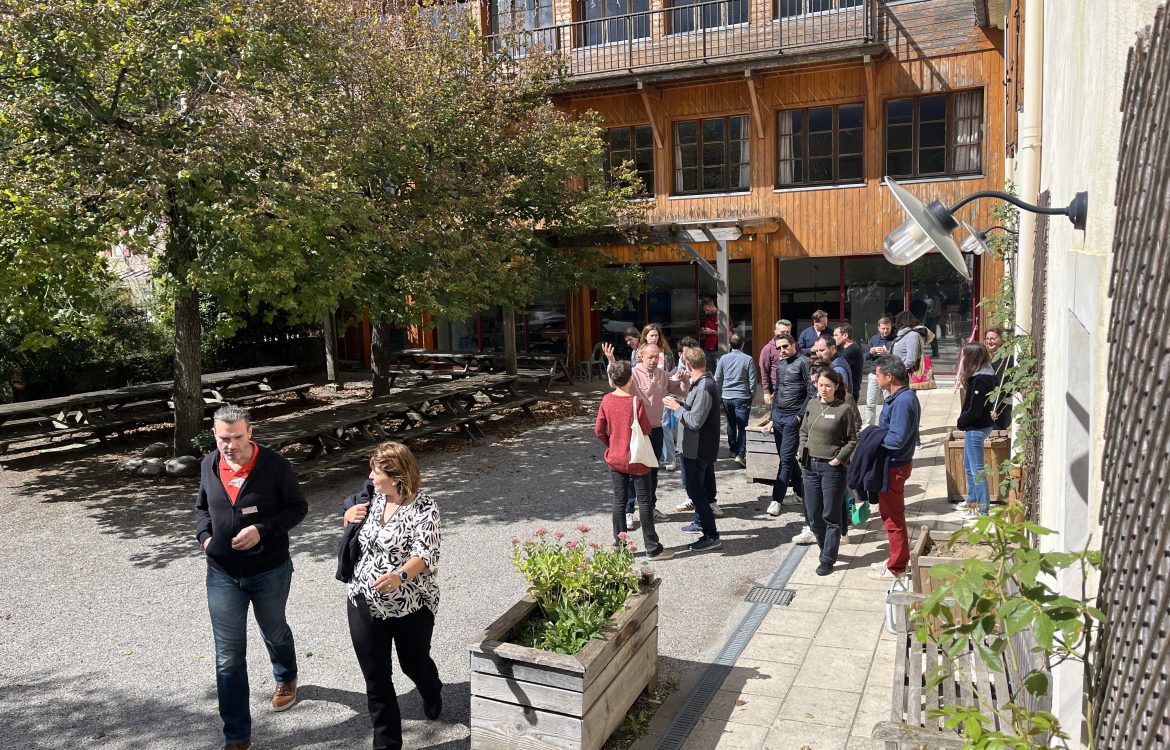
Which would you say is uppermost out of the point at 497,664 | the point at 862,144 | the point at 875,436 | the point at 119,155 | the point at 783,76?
the point at 783,76

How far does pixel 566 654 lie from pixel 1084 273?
9.56 ft

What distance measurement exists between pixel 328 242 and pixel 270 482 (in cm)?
753

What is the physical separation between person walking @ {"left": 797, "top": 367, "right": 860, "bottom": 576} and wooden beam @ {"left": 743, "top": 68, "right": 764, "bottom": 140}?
12953mm

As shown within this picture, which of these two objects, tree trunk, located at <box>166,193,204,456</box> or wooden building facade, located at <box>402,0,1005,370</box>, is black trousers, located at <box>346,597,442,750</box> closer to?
tree trunk, located at <box>166,193,204,456</box>

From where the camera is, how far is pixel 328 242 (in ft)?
40.1

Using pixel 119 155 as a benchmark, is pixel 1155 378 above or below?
below

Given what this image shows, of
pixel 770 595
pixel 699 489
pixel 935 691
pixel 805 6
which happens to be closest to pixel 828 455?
pixel 770 595

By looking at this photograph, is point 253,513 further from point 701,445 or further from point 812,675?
point 701,445

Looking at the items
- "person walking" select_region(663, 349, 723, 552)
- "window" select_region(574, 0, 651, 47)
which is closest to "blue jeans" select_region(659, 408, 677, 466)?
"person walking" select_region(663, 349, 723, 552)

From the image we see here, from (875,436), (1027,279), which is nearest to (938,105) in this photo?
(1027,279)

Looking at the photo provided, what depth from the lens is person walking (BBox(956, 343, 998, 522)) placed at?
849 centimetres

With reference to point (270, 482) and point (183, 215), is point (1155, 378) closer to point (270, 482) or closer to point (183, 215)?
point (270, 482)

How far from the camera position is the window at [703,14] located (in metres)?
19.5

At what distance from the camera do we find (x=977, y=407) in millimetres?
8492
